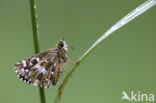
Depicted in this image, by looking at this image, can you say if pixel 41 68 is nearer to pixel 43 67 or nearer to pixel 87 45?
pixel 43 67

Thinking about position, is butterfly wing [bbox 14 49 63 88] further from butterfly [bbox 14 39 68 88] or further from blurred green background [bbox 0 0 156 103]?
blurred green background [bbox 0 0 156 103]

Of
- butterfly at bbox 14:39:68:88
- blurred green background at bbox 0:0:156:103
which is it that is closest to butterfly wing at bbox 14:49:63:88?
butterfly at bbox 14:39:68:88

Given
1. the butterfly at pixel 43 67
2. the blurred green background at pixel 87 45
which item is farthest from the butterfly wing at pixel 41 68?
the blurred green background at pixel 87 45

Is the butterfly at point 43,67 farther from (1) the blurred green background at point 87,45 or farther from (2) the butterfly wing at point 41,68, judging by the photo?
(1) the blurred green background at point 87,45

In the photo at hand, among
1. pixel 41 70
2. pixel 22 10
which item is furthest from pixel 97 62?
pixel 41 70

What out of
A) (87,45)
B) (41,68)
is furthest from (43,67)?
(87,45)

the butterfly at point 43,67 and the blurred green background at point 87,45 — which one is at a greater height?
the blurred green background at point 87,45

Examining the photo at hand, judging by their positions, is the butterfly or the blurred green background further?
the blurred green background

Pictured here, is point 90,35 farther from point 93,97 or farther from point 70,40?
point 93,97
